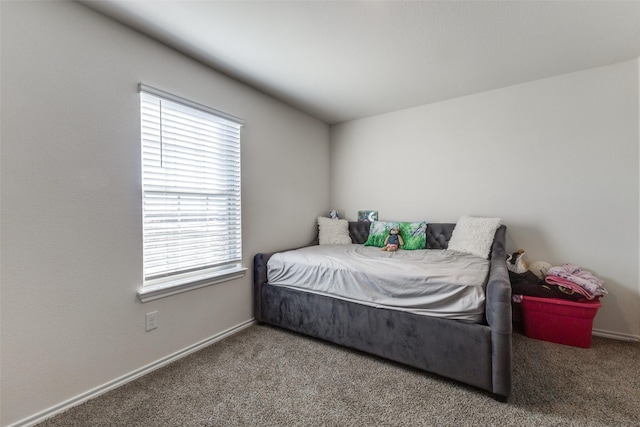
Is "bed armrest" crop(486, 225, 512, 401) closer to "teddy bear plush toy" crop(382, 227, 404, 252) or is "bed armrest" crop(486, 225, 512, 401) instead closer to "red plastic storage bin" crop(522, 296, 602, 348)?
"red plastic storage bin" crop(522, 296, 602, 348)

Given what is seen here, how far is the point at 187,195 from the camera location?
2.12 meters

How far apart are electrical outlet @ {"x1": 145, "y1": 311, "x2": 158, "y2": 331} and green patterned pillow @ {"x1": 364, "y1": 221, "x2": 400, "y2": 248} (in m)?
2.21

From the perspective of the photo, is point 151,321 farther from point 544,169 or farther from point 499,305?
point 544,169

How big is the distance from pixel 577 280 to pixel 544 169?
3.50 feet

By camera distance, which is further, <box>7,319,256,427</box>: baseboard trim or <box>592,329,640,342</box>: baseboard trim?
<box>592,329,640,342</box>: baseboard trim

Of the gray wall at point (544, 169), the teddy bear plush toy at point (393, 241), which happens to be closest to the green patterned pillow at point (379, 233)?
the teddy bear plush toy at point (393, 241)

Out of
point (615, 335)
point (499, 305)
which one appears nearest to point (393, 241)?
point (499, 305)

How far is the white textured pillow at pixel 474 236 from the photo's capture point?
8.17 ft

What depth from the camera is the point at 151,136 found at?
1.91 metres

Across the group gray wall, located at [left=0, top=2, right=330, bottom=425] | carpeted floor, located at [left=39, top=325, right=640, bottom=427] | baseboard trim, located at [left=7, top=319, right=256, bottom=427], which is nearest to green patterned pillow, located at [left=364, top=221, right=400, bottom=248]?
carpeted floor, located at [left=39, top=325, right=640, bottom=427]

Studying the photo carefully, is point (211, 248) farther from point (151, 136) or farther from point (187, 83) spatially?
point (187, 83)

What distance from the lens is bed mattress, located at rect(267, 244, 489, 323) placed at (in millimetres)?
1691

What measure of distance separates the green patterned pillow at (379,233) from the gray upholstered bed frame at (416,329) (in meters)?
→ 1.07

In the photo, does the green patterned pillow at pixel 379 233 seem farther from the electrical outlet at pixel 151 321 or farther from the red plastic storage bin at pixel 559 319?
the electrical outlet at pixel 151 321
